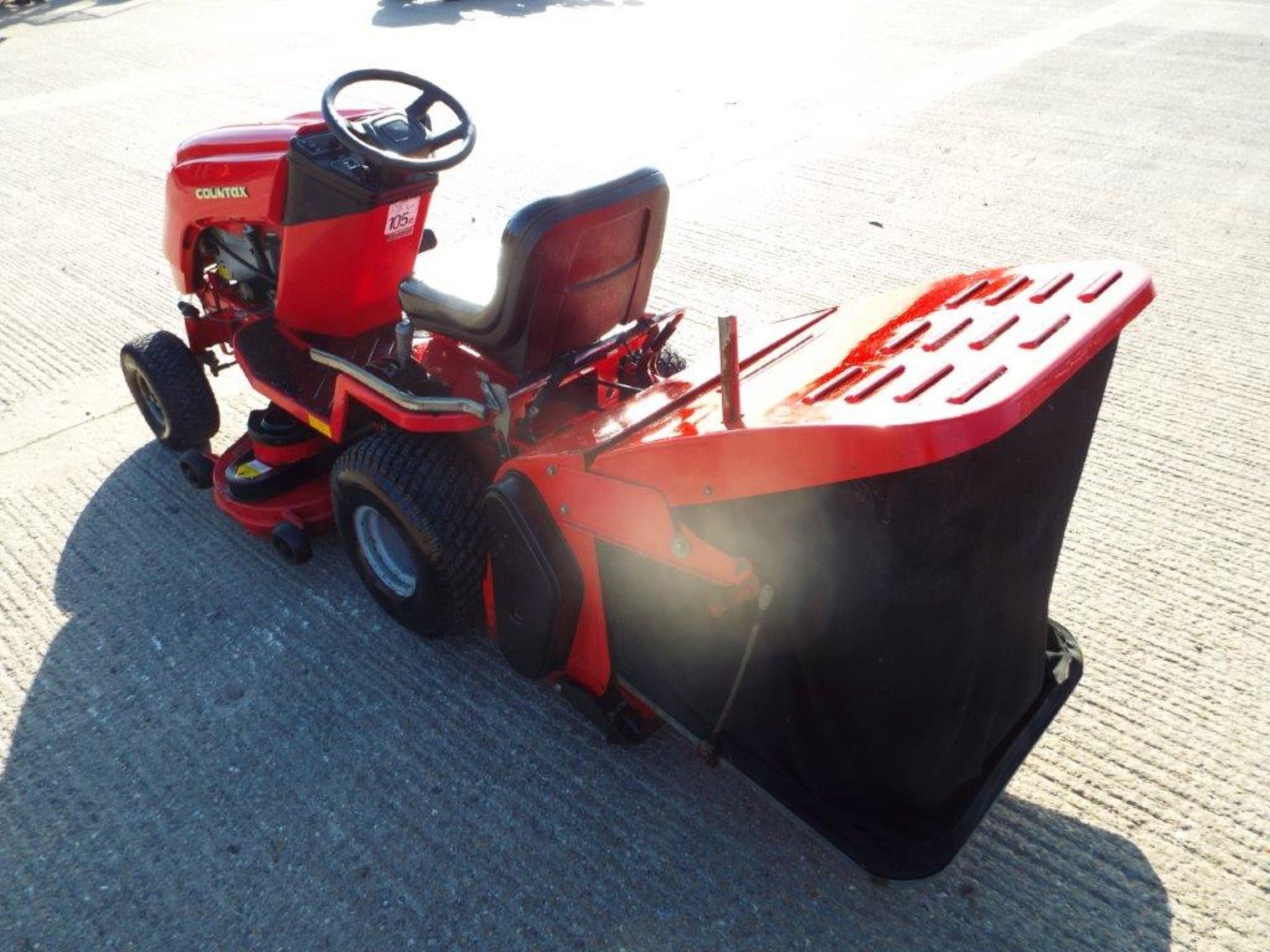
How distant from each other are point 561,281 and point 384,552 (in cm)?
92

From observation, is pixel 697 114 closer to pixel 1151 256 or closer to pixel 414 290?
pixel 1151 256

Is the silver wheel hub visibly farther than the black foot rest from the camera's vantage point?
No

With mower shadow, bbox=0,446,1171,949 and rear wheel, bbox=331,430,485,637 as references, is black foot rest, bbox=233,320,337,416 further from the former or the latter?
mower shadow, bbox=0,446,1171,949

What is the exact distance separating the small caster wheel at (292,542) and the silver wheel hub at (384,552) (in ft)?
0.80

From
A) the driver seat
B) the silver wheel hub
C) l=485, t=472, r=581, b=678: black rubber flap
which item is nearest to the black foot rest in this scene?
the silver wheel hub

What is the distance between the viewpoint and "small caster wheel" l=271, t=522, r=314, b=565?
2.80 metres

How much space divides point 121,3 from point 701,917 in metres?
12.2

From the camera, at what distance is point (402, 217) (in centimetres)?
283

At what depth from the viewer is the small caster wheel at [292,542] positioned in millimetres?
2799

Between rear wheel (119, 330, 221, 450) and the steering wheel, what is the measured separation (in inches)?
38.0

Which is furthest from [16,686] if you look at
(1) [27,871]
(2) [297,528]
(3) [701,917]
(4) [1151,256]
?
(4) [1151,256]

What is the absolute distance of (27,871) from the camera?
6.79 ft

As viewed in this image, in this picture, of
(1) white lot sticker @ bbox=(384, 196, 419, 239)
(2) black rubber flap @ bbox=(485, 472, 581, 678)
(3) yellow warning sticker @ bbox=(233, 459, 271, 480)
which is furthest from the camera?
(3) yellow warning sticker @ bbox=(233, 459, 271, 480)

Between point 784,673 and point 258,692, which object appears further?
point 258,692
